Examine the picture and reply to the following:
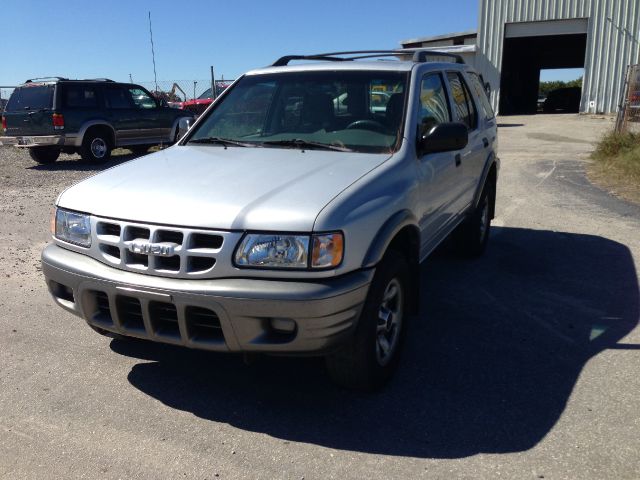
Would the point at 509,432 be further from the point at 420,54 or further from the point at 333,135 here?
the point at 420,54

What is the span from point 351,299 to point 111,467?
1.33m

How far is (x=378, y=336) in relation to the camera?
332cm

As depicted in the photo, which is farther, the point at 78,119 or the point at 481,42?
the point at 481,42


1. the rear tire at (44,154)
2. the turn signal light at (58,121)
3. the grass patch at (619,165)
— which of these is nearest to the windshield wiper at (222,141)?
the grass patch at (619,165)

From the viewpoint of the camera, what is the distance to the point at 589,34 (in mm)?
26219

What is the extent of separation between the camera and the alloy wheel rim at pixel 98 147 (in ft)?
44.8

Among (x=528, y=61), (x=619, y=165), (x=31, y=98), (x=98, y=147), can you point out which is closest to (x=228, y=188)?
(x=619, y=165)

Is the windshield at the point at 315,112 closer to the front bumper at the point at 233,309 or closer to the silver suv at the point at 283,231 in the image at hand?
the silver suv at the point at 283,231

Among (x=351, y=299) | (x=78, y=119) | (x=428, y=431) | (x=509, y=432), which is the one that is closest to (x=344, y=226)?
(x=351, y=299)

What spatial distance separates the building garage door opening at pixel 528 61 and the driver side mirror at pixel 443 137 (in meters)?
27.2

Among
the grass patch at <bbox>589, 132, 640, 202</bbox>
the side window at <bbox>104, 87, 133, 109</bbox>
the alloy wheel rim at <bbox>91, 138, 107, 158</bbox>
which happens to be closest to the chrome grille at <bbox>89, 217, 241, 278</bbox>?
the grass patch at <bbox>589, 132, 640, 202</bbox>

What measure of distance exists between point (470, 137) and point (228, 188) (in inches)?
109

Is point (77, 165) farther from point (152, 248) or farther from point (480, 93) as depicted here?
point (152, 248)

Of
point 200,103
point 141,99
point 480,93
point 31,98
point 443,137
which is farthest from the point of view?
point 200,103
